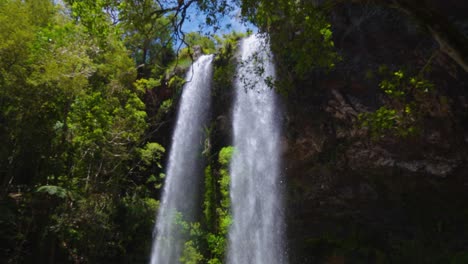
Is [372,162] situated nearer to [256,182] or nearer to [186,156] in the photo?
[256,182]

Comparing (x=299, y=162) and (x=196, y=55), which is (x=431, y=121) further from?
(x=196, y=55)

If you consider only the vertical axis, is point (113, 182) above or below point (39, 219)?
above

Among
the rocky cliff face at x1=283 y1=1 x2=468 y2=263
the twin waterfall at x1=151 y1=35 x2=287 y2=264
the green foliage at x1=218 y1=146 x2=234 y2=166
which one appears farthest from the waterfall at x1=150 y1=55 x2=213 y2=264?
the rocky cliff face at x1=283 y1=1 x2=468 y2=263

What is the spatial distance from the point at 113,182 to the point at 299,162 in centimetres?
697

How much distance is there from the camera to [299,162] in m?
12.9

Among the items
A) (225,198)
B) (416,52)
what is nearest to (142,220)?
(225,198)

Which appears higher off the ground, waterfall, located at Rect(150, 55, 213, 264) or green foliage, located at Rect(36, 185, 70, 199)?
waterfall, located at Rect(150, 55, 213, 264)

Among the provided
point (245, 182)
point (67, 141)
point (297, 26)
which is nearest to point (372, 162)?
point (245, 182)

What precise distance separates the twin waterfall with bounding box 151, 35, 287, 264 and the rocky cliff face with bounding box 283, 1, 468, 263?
66 centimetres

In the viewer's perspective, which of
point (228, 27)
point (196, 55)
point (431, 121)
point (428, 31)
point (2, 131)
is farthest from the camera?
point (196, 55)

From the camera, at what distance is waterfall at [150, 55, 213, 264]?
43.9 feet

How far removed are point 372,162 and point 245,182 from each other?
4.58 m

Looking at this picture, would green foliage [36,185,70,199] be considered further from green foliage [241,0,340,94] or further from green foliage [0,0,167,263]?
green foliage [241,0,340,94]

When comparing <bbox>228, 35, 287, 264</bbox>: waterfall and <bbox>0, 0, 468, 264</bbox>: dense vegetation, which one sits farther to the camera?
<bbox>228, 35, 287, 264</bbox>: waterfall
